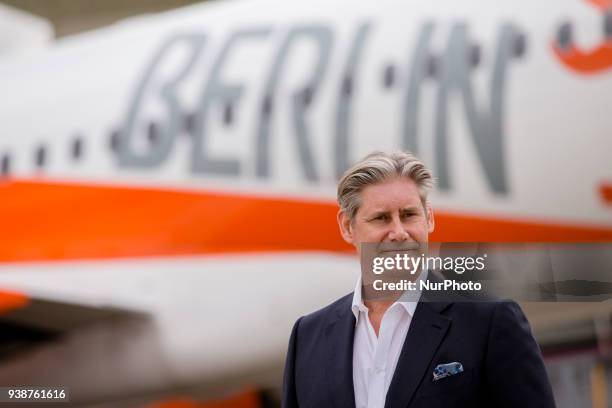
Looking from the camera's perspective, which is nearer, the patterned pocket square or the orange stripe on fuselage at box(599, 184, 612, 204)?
the patterned pocket square

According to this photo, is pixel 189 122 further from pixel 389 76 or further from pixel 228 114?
pixel 389 76

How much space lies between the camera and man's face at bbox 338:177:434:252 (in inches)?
40.3

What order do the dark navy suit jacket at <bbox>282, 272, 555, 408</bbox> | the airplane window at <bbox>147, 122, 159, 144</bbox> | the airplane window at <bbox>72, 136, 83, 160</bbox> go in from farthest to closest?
1. the airplane window at <bbox>72, 136, 83, 160</bbox>
2. the airplane window at <bbox>147, 122, 159, 144</bbox>
3. the dark navy suit jacket at <bbox>282, 272, 555, 408</bbox>

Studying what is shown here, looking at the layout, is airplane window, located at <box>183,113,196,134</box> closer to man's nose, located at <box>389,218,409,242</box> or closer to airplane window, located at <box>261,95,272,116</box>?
airplane window, located at <box>261,95,272,116</box>

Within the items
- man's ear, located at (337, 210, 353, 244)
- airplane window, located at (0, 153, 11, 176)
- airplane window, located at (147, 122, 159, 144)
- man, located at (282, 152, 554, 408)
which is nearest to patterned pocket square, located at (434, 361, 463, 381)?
man, located at (282, 152, 554, 408)

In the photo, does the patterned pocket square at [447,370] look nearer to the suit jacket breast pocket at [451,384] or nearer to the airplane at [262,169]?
the suit jacket breast pocket at [451,384]

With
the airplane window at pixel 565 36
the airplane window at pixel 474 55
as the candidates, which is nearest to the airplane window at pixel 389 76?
the airplane window at pixel 474 55

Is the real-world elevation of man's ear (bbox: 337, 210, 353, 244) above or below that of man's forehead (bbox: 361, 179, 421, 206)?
below

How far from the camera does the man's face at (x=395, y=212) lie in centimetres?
102

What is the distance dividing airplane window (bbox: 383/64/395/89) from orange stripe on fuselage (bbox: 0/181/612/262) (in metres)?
0.67

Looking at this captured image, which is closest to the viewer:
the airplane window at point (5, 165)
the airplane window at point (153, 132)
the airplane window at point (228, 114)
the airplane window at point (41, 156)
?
the airplane window at point (228, 114)

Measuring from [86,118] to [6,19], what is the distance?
2.04 meters

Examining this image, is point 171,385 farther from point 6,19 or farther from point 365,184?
point 6,19

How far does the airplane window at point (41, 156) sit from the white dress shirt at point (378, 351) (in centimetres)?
446
